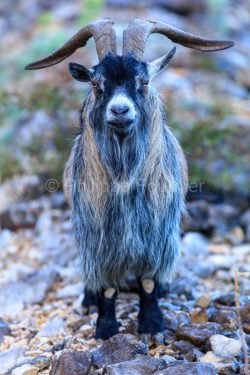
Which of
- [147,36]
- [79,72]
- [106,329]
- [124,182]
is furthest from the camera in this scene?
[106,329]

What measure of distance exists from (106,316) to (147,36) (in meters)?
2.40

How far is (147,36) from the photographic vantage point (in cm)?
575

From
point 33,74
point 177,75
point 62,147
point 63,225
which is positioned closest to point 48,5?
point 177,75

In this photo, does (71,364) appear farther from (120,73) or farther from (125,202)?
(120,73)

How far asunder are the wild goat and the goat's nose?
0.18 ft

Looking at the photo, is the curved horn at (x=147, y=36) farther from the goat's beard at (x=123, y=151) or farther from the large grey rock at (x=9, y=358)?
the large grey rock at (x=9, y=358)

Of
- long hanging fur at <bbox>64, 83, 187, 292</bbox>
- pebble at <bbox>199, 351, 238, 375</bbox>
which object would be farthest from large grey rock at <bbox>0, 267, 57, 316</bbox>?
pebble at <bbox>199, 351, 238, 375</bbox>

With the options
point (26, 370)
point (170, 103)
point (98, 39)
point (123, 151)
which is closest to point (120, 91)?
point (123, 151)

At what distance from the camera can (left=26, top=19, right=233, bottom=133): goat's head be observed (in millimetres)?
5117

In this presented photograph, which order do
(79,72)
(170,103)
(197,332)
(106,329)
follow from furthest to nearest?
(170,103), (106,329), (79,72), (197,332)

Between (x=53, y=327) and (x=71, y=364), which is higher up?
(x=71, y=364)

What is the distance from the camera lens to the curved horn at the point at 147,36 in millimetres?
5621

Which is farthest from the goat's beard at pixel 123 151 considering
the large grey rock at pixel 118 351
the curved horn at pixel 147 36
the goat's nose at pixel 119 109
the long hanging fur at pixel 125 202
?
the large grey rock at pixel 118 351

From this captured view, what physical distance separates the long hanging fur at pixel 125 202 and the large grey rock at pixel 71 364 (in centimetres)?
105
